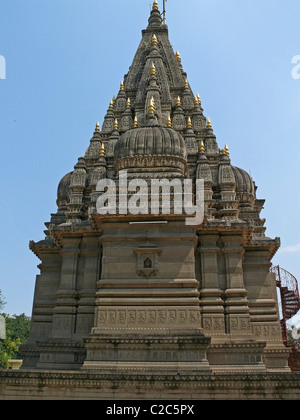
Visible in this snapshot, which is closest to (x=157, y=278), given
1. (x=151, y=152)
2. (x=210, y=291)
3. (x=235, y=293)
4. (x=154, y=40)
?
(x=210, y=291)

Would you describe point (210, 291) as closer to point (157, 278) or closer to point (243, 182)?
point (157, 278)

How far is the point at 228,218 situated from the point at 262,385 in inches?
343

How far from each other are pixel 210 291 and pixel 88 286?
17.2ft

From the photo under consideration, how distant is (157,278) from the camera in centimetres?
1561

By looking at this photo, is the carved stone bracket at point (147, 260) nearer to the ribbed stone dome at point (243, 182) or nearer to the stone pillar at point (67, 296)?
the stone pillar at point (67, 296)

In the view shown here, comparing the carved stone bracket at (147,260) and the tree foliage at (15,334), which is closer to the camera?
the carved stone bracket at (147,260)

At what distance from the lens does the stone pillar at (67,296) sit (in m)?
17.1

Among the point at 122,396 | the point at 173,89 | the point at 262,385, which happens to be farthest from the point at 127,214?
the point at 173,89

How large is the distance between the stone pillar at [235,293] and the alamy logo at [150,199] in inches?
94.1

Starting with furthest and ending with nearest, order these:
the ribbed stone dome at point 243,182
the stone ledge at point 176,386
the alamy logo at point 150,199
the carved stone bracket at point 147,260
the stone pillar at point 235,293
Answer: the ribbed stone dome at point 243,182 → the stone pillar at point 235,293 → the alamy logo at point 150,199 → the carved stone bracket at point 147,260 → the stone ledge at point 176,386

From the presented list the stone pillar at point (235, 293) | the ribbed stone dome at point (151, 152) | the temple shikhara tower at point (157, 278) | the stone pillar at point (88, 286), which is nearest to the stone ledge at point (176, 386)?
the temple shikhara tower at point (157, 278)
